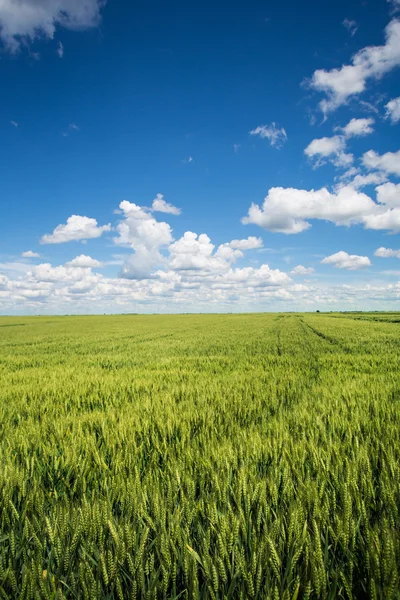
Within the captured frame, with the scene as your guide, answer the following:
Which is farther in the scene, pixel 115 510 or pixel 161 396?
pixel 161 396

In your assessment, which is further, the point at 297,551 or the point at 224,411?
the point at 224,411

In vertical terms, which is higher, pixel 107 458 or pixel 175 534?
pixel 175 534

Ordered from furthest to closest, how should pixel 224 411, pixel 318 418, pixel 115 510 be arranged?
pixel 224 411, pixel 318 418, pixel 115 510

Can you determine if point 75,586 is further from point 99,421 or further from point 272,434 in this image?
point 99,421

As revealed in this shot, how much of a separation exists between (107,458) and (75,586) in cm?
151

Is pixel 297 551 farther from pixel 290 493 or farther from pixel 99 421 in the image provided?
pixel 99 421

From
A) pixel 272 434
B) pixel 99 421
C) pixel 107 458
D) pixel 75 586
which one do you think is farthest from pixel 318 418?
pixel 75 586

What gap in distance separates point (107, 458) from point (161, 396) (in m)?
2.26

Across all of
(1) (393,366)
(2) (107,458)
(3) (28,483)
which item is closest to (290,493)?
(2) (107,458)

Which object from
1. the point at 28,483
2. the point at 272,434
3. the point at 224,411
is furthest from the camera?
the point at 224,411

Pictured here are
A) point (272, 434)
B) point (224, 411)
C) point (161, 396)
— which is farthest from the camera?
point (161, 396)

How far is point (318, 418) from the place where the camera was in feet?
11.7

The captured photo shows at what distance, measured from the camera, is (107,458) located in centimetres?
285

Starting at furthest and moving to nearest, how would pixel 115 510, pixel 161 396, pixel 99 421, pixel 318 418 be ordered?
pixel 161 396, pixel 99 421, pixel 318 418, pixel 115 510
